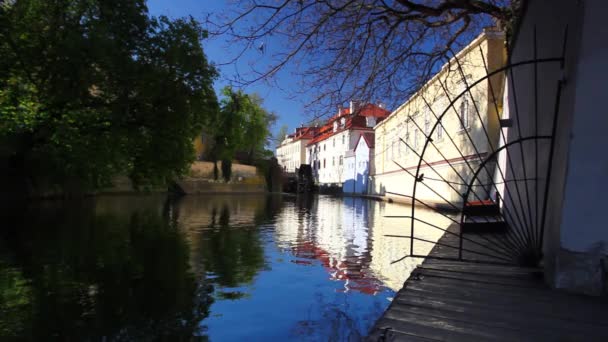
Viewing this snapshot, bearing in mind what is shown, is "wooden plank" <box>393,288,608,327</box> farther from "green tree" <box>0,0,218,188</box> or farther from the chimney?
"green tree" <box>0,0,218,188</box>

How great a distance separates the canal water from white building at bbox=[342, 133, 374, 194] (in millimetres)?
29882

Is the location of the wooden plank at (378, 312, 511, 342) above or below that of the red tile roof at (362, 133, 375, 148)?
below

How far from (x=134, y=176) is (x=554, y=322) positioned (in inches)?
750

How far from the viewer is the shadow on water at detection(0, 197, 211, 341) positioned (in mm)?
3670

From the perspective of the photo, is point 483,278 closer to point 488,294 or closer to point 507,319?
point 488,294

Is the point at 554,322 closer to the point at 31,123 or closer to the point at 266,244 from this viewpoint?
the point at 266,244

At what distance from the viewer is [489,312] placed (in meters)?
2.48

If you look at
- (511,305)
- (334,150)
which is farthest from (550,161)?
(334,150)

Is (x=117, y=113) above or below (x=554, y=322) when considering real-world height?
above

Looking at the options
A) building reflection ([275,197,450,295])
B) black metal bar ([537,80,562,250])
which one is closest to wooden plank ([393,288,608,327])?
building reflection ([275,197,450,295])

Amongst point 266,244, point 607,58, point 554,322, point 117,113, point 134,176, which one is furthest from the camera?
point 134,176

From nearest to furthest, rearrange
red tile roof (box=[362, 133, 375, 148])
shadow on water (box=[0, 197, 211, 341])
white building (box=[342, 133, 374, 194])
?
shadow on water (box=[0, 197, 211, 341])
white building (box=[342, 133, 374, 194])
red tile roof (box=[362, 133, 375, 148])

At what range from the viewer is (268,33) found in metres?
5.96

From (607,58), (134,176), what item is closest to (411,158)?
(134,176)
